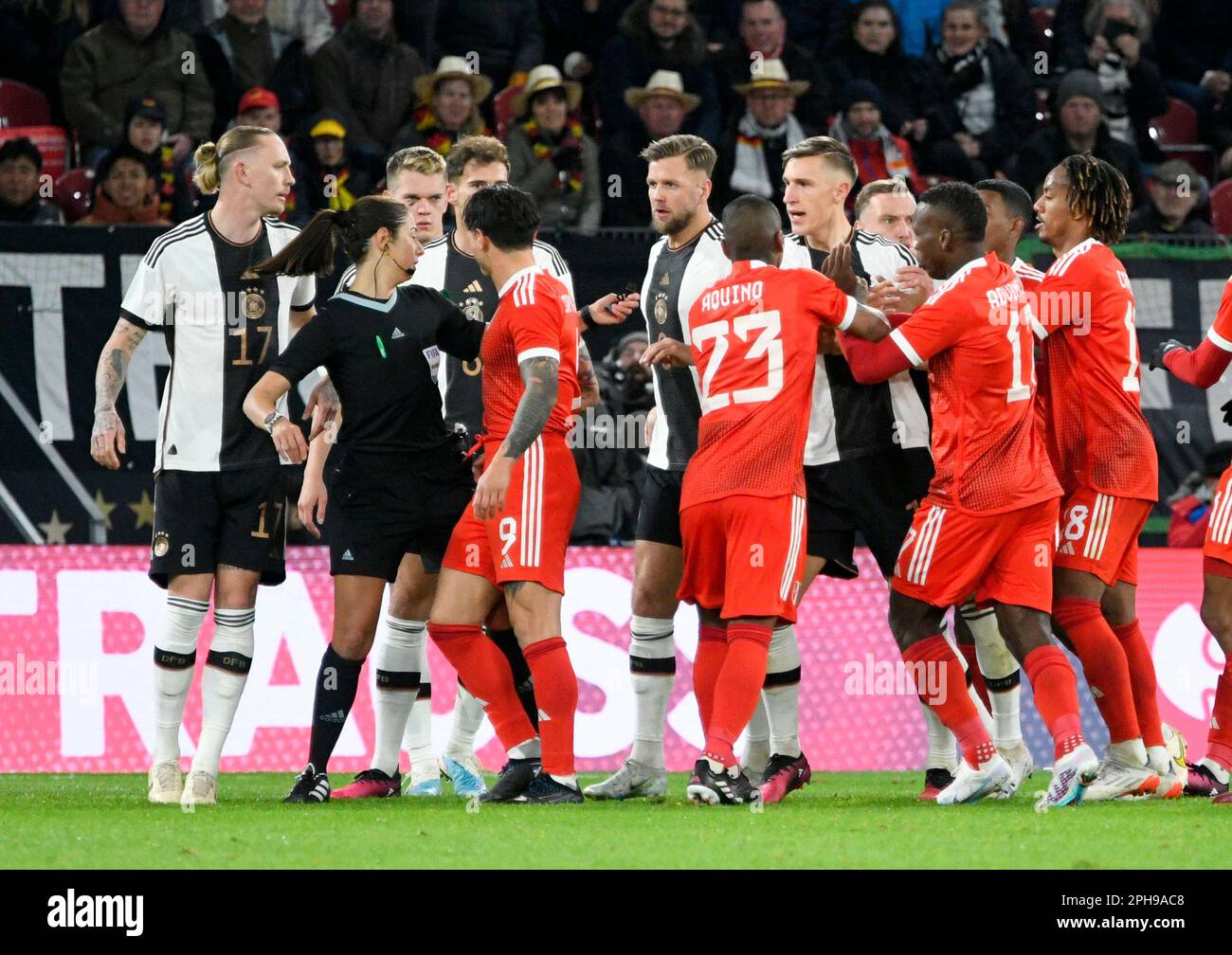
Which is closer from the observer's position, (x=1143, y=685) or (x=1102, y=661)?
(x=1102, y=661)

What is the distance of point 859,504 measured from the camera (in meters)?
6.84

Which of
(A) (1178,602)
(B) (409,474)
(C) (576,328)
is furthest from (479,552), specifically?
(A) (1178,602)

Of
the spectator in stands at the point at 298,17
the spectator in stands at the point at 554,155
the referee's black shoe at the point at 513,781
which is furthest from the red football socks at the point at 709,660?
the spectator in stands at the point at 298,17

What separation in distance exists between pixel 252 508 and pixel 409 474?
2.15 feet

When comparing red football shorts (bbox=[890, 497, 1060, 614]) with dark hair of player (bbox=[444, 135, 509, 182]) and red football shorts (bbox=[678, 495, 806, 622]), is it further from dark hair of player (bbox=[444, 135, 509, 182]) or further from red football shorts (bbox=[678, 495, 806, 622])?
dark hair of player (bbox=[444, 135, 509, 182])

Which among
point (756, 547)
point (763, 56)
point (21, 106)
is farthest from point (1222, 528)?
point (21, 106)

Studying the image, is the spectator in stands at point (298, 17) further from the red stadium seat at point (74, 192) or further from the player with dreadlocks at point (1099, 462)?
the player with dreadlocks at point (1099, 462)

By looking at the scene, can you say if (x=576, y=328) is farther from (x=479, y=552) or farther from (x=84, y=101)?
(x=84, y=101)

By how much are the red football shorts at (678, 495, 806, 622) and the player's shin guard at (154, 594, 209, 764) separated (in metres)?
1.97

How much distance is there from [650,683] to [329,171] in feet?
19.1

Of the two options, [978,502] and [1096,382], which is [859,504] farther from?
[1096,382]

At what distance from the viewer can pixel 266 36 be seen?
41.6 ft

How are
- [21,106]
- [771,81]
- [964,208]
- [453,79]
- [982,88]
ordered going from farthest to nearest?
[982,88]
[771,81]
[21,106]
[453,79]
[964,208]

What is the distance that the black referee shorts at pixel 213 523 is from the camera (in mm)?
6707
